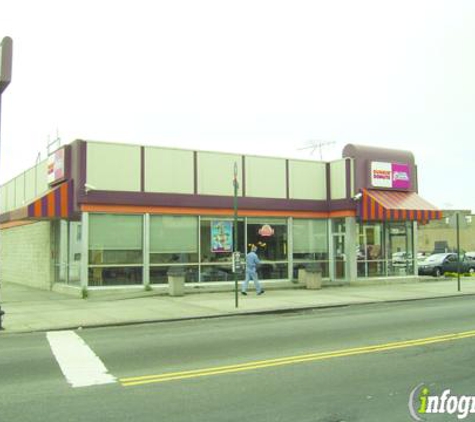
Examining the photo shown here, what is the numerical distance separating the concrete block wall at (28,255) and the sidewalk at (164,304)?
161 centimetres

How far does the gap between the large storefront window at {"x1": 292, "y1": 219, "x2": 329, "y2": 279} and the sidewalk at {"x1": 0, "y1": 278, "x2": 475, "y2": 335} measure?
1.76m

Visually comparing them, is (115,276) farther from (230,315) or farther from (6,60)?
(6,60)

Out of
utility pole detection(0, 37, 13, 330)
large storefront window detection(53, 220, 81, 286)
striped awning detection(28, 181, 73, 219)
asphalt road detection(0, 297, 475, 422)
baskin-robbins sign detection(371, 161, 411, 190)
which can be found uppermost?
utility pole detection(0, 37, 13, 330)

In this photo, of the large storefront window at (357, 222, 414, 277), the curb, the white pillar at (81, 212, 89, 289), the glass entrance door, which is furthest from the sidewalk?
the large storefront window at (357, 222, 414, 277)

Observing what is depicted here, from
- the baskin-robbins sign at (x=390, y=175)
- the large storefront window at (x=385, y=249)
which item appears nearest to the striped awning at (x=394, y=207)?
the baskin-robbins sign at (x=390, y=175)

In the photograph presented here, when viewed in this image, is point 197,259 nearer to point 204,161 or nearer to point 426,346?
point 204,161

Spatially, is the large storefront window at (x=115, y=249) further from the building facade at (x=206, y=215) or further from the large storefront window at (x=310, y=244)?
the large storefront window at (x=310, y=244)

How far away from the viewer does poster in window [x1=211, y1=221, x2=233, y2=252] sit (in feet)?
73.4

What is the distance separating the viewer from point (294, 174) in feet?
80.2

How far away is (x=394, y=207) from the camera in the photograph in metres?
24.3

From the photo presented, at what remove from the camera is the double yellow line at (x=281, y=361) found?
7621mm

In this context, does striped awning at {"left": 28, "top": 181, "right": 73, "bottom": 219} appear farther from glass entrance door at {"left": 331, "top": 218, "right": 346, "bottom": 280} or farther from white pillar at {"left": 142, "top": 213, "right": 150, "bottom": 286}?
glass entrance door at {"left": 331, "top": 218, "right": 346, "bottom": 280}

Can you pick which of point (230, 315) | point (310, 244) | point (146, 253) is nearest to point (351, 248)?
point (310, 244)

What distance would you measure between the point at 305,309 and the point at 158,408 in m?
10.3
